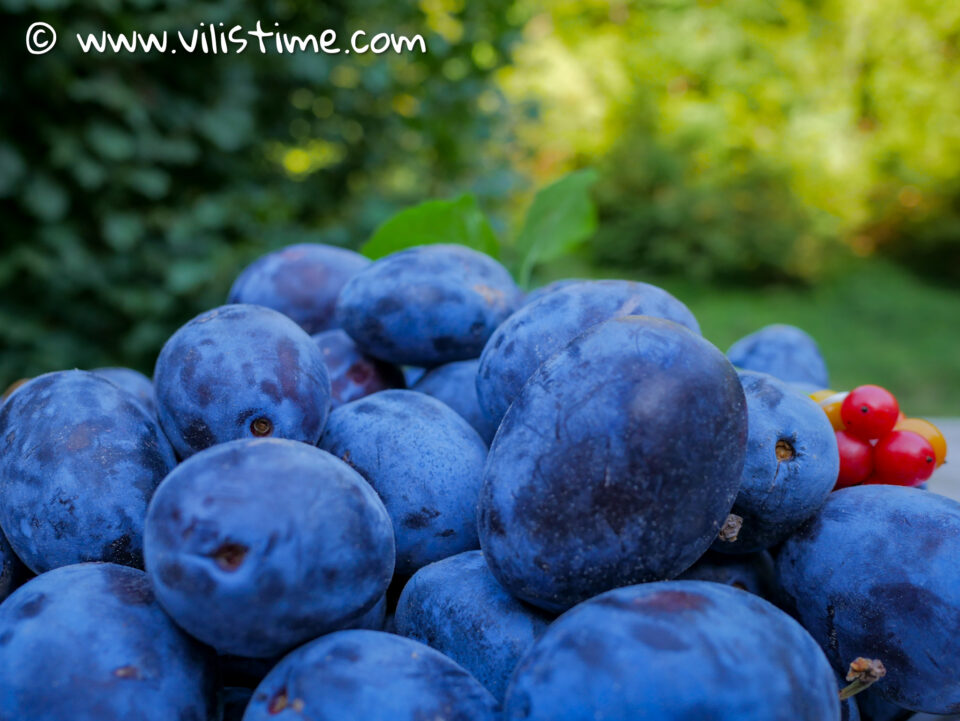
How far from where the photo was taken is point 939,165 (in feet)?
18.6

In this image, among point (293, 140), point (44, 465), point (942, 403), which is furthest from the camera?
point (942, 403)

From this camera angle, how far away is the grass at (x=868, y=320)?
3.79m

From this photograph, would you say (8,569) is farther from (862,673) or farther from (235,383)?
(862,673)

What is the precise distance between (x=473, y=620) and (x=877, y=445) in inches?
18.2

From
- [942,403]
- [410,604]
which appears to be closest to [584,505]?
[410,604]

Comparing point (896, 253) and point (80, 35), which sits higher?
point (80, 35)

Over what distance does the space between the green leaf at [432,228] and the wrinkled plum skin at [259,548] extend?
65 cm

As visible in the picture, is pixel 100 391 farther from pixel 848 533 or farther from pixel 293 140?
pixel 293 140

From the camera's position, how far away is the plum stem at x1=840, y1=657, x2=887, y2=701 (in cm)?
47

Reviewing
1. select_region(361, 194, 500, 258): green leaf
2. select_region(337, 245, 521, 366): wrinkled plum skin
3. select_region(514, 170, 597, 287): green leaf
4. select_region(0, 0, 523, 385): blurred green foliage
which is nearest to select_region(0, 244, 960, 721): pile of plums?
select_region(337, 245, 521, 366): wrinkled plum skin

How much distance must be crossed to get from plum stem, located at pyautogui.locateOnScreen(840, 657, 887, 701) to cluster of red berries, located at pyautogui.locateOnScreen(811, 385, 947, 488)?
0.28m

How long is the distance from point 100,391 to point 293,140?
6.55 feet

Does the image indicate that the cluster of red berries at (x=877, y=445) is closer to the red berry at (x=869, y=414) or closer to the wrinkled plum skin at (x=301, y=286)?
the red berry at (x=869, y=414)

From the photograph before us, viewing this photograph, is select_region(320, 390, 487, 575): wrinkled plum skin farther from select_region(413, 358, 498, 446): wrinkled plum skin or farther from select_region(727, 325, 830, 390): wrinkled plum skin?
select_region(727, 325, 830, 390): wrinkled plum skin
